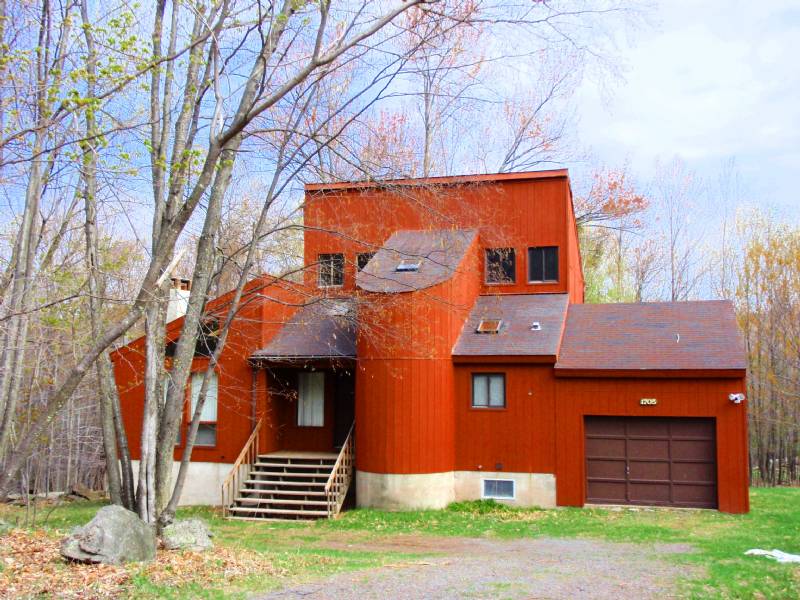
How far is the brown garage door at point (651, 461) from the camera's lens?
1602 cm

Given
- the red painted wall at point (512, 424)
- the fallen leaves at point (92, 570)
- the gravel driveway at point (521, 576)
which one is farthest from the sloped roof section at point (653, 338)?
the fallen leaves at point (92, 570)

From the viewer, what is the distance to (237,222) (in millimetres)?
15711

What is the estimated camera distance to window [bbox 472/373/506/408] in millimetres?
17250

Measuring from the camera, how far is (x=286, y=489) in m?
17.4

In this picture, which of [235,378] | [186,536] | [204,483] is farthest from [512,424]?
[186,536]

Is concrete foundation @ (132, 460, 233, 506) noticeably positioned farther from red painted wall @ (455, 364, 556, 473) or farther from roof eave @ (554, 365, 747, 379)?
roof eave @ (554, 365, 747, 379)

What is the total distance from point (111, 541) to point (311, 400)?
35.0 feet

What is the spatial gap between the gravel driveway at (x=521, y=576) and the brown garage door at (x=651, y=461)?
4.59 meters

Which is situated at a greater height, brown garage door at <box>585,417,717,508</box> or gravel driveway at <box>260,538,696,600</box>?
brown garage door at <box>585,417,717,508</box>

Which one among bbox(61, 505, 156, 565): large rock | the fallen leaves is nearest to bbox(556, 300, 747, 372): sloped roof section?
the fallen leaves

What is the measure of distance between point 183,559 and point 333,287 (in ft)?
33.7

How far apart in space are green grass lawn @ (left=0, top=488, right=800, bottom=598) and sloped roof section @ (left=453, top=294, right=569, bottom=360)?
345cm

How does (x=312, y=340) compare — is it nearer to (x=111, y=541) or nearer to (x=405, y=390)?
(x=405, y=390)

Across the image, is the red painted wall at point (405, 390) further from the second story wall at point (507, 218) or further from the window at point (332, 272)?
the window at point (332, 272)
